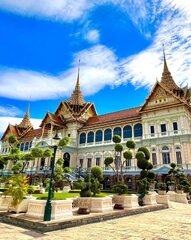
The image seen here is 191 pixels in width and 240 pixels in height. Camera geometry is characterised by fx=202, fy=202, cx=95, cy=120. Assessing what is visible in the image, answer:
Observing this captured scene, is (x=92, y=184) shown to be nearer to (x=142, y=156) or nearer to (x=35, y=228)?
(x=35, y=228)

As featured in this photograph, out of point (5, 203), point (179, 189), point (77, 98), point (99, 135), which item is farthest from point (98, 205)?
point (77, 98)

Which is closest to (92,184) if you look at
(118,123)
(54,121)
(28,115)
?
(118,123)

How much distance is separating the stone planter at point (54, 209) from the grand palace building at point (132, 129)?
64.0 ft

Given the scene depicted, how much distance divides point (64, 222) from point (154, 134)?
902 inches

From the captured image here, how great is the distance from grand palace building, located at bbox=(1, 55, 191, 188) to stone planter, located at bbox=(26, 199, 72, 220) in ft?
64.0

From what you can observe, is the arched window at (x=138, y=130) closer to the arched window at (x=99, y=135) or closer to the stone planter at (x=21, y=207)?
the arched window at (x=99, y=135)

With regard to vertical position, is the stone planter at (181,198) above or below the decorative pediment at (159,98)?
below

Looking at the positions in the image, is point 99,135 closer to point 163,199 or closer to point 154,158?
point 154,158

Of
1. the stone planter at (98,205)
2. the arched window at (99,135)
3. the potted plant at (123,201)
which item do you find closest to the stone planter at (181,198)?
the potted plant at (123,201)

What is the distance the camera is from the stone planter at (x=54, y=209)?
8.02 meters

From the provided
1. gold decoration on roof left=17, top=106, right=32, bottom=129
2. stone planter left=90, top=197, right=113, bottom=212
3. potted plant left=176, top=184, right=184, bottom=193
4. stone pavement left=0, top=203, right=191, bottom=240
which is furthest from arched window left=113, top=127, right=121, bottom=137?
gold decoration on roof left=17, top=106, right=32, bottom=129

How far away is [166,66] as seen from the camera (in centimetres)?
3553

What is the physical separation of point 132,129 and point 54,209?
24470 millimetres

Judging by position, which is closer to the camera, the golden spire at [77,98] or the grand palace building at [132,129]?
the grand palace building at [132,129]
